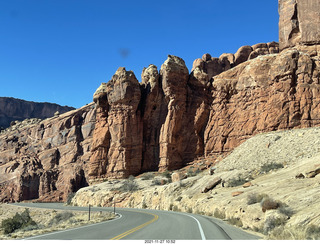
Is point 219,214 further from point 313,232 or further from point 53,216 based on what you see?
point 53,216

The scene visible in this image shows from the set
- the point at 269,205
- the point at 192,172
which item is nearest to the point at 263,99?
the point at 192,172

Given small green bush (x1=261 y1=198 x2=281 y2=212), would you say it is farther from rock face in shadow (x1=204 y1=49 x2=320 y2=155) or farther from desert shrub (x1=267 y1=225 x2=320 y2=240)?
rock face in shadow (x1=204 y1=49 x2=320 y2=155)

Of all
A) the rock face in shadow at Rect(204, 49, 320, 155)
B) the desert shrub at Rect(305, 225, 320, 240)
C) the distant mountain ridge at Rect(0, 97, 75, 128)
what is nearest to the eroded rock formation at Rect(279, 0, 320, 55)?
the rock face in shadow at Rect(204, 49, 320, 155)

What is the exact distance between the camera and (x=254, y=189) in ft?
85.3

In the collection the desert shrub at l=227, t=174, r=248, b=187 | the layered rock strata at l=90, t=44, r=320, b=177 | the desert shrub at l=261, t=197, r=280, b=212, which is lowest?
the desert shrub at l=261, t=197, r=280, b=212

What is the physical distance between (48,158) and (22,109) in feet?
241

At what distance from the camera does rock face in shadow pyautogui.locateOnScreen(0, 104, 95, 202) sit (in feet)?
244

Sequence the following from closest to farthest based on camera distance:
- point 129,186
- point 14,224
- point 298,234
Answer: point 298,234 < point 14,224 < point 129,186

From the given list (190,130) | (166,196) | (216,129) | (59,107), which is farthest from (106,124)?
(59,107)

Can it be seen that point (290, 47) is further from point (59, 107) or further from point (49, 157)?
point (59, 107)

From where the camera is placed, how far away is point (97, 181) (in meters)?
60.8

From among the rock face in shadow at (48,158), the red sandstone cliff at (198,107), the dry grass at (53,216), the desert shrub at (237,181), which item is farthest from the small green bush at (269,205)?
the rock face in shadow at (48,158)

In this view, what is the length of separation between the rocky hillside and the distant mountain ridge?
3954 inches

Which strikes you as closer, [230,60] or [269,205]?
[269,205]
